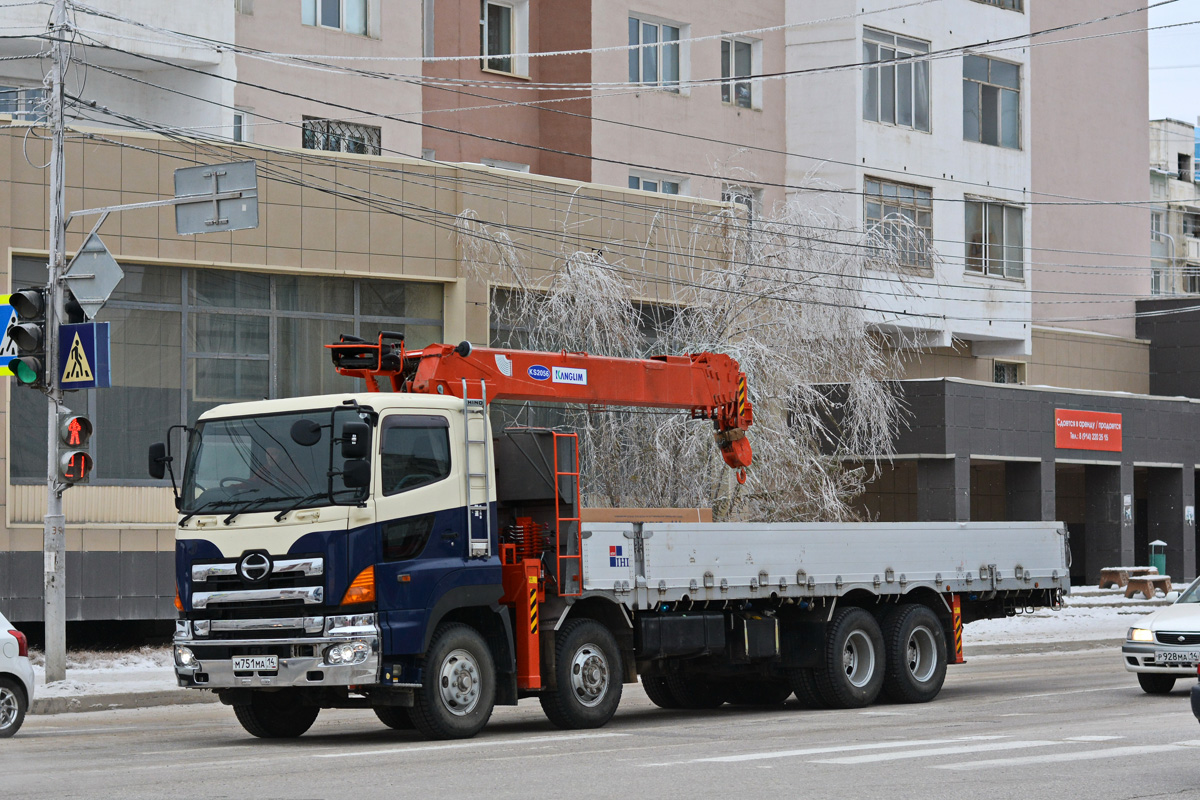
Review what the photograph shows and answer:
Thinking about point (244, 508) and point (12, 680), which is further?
point (12, 680)

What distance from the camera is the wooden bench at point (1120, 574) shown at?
128 ft

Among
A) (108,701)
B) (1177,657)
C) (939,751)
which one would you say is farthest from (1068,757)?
(108,701)

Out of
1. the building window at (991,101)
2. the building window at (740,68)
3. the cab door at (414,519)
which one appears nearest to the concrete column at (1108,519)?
the building window at (991,101)

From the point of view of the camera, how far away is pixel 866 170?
37469 millimetres

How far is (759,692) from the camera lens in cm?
1859

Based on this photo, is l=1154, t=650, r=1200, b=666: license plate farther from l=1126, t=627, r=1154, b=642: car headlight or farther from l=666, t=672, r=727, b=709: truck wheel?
l=666, t=672, r=727, b=709: truck wheel

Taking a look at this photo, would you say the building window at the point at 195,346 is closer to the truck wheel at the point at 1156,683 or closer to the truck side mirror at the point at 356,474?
the truck side mirror at the point at 356,474

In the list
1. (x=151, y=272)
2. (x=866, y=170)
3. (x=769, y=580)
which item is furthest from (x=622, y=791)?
(x=866, y=170)

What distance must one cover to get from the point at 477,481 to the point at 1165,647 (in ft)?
25.6

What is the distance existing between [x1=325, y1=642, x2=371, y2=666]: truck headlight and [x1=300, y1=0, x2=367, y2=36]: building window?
19.6 meters

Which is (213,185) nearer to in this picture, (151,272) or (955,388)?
(151,272)

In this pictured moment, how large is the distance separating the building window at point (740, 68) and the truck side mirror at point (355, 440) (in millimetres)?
24928

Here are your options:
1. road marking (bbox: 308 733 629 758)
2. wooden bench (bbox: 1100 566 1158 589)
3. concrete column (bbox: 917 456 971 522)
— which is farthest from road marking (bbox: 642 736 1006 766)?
wooden bench (bbox: 1100 566 1158 589)

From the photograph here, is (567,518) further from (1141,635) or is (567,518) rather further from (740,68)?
(740,68)
